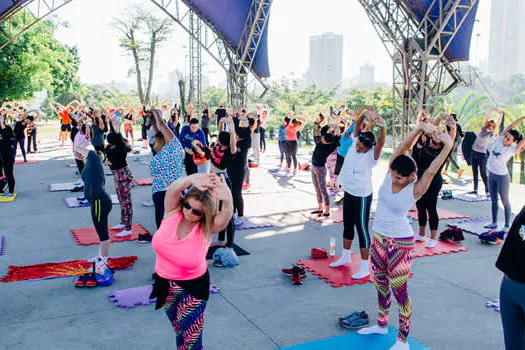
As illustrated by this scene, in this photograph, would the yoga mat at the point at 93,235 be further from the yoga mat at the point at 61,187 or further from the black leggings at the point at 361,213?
the yoga mat at the point at 61,187

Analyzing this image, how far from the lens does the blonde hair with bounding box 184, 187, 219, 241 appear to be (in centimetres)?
311

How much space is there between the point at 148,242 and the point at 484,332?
4.61m

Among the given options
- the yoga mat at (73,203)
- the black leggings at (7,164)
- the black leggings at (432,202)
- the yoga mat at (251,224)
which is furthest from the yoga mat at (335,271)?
the black leggings at (7,164)

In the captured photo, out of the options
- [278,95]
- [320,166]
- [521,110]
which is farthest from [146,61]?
[320,166]

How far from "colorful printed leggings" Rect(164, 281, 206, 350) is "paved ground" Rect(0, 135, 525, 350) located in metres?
1.09

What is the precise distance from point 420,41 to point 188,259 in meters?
15.4

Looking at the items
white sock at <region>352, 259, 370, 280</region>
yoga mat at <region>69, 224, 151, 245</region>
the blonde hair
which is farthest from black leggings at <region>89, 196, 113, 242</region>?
white sock at <region>352, 259, 370, 280</region>

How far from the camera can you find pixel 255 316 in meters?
4.78

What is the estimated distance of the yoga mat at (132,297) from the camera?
16.2ft

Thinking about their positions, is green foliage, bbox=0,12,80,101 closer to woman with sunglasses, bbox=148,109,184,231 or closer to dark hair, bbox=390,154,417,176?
woman with sunglasses, bbox=148,109,184,231

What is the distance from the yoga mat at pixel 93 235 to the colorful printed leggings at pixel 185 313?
434 cm

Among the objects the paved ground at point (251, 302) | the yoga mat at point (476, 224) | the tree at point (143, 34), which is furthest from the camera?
the tree at point (143, 34)

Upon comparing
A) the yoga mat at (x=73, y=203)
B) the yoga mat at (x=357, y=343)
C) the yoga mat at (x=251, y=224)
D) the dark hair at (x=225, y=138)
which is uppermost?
the dark hair at (x=225, y=138)

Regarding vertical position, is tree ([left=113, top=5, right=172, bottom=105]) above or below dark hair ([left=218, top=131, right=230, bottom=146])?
above
